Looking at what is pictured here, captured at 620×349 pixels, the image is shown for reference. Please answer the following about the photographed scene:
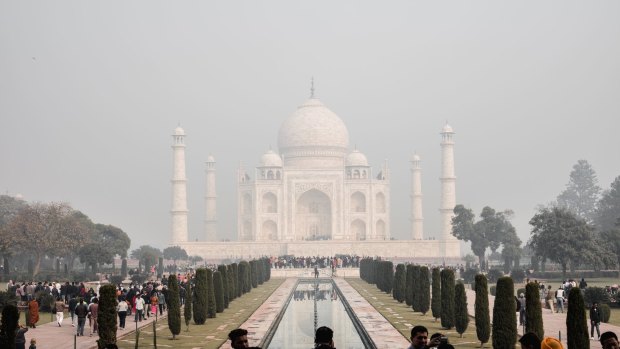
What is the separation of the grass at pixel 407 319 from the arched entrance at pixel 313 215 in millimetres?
36319

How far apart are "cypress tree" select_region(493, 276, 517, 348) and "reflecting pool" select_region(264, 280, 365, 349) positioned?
2.61m

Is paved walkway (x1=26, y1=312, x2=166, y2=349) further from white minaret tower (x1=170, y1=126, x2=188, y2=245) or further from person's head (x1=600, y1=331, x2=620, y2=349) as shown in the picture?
white minaret tower (x1=170, y1=126, x2=188, y2=245)

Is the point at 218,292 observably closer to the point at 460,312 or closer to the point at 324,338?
the point at 460,312

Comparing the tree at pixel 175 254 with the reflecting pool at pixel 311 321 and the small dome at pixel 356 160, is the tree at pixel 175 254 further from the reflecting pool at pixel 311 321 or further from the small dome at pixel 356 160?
the reflecting pool at pixel 311 321

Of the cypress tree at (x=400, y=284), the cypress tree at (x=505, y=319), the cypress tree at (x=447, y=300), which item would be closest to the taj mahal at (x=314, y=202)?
the cypress tree at (x=400, y=284)

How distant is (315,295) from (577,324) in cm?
2044

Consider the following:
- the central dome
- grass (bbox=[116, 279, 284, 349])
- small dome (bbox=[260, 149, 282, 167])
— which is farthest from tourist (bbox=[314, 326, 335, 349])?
the central dome

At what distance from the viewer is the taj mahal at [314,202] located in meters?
65.6

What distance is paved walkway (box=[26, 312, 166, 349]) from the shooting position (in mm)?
18844

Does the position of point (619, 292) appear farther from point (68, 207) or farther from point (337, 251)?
point (337, 251)

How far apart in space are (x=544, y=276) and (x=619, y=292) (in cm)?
1615

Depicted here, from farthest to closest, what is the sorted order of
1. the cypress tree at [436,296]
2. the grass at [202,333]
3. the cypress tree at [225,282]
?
the cypress tree at [225,282] → the cypress tree at [436,296] → the grass at [202,333]

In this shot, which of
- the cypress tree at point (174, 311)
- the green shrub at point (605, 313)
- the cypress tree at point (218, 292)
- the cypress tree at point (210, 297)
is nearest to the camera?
the cypress tree at point (174, 311)

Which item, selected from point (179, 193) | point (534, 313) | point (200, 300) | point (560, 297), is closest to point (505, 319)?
point (534, 313)
